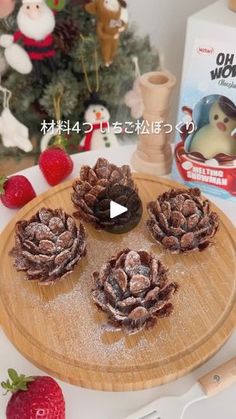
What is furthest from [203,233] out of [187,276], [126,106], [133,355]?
[126,106]

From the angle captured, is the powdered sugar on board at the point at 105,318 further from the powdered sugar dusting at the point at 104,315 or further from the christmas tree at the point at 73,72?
the christmas tree at the point at 73,72

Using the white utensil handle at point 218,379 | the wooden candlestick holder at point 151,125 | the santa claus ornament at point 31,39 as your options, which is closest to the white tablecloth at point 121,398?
the white utensil handle at point 218,379

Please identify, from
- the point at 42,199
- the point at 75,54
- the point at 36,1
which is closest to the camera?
the point at 42,199

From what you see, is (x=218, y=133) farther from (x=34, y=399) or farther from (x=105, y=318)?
(x=34, y=399)

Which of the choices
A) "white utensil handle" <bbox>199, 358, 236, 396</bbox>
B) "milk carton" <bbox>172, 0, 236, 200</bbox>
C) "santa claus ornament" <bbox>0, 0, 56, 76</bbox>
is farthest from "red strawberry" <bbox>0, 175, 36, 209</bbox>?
"santa claus ornament" <bbox>0, 0, 56, 76</bbox>

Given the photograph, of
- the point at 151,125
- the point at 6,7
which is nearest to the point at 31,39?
the point at 6,7

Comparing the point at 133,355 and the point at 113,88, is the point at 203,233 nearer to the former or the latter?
the point at 133,355

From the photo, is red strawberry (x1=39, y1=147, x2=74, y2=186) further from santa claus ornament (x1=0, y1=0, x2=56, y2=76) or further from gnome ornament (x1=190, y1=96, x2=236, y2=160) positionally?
santa claus ornament (x1=0, y1=0, x2=56, y2=76)

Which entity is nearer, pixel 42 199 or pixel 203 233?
pixel 203 233
